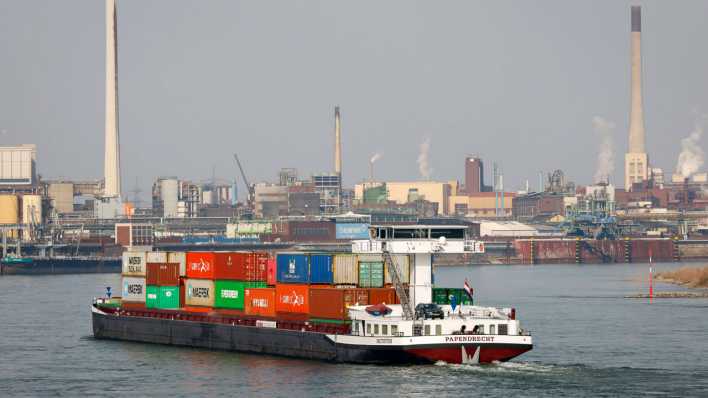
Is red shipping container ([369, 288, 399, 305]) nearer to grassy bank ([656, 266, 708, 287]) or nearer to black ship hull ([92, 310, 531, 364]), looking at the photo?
black ship hull ([92, 310, 531, 364])

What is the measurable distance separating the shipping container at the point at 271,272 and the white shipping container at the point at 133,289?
13.3 m

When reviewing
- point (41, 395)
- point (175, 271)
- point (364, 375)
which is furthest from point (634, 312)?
point (41, 395)

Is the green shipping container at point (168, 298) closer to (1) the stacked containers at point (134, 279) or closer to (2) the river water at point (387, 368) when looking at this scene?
(1) the stacked containers at point (134, 279)

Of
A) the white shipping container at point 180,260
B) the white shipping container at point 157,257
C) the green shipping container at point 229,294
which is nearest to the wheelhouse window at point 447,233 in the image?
the green shipping container at point 229,294

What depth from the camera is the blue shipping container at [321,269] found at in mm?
65812

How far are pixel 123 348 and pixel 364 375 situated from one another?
21593 mm

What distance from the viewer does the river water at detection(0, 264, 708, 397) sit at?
5778 cm

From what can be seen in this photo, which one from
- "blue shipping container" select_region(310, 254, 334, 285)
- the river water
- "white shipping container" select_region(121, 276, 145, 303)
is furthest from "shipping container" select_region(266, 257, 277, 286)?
"white shipping container" select_region(121, 276, 145, 303)

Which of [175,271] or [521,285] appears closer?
[175,271]

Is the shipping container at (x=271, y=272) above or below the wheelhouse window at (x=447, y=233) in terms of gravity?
below

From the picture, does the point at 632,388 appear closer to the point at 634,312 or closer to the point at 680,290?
the point at 634,312

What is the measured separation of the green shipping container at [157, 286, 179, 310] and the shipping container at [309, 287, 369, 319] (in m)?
13.8

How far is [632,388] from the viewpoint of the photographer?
2255 inches

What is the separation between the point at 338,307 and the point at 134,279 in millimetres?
21371
